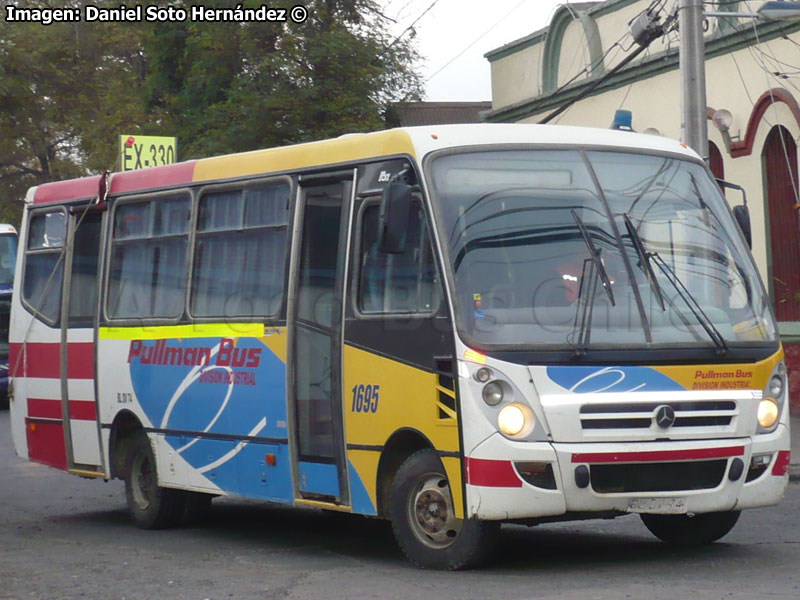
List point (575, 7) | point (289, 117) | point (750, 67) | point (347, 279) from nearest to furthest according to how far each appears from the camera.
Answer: point (347, 279)
point (750, 67)
point (575, 7)
point (289, 117)

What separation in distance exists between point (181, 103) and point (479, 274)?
27088mm

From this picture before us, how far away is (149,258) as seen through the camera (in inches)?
470

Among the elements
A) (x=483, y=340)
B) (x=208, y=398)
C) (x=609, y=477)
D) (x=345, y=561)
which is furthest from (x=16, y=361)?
(x=609, y=477)

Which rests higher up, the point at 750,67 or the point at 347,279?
the point at 750,67

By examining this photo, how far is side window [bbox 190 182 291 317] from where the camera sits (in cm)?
1020

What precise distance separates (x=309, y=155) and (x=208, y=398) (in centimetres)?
198

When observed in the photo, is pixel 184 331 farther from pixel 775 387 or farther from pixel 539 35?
pixel 539 35

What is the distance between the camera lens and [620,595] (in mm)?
7500

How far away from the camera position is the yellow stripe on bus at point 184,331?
34.0 ft

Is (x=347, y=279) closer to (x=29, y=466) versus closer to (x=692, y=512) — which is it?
(x=692, y=512)

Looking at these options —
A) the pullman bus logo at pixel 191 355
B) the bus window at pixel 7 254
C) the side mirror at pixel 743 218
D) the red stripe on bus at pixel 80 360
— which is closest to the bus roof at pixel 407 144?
the side mirror at pixel 743 218

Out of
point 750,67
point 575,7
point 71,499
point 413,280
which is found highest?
point 575,7

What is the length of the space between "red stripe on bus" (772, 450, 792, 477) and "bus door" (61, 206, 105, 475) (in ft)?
19.0

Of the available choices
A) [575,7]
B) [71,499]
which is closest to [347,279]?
[71,499]
